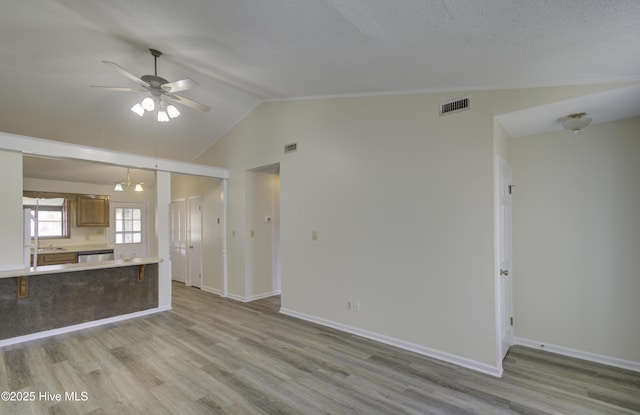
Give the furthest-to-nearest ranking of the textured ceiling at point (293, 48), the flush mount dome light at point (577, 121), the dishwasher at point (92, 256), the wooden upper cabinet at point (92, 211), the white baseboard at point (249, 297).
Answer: the wooden upper cabinet at point (92, 211) < the dishwasher at point (92, 256) < the white baseboard at point (249, 297) < the flush mount dome light at point (577, 121) < the textured ceiling at point (293, 48)

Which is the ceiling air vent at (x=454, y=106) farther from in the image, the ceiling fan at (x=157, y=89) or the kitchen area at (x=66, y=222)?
the kitchen area at (x=66, y=222)

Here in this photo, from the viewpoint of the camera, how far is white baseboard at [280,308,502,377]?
2.70 meters

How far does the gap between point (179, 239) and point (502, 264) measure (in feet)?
21.4

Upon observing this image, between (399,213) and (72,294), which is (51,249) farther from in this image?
(399,213)

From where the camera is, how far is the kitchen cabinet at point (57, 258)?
558 centimetres

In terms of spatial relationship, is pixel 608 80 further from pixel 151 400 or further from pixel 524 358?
pixel 151 400

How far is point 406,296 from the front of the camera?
3.21 m

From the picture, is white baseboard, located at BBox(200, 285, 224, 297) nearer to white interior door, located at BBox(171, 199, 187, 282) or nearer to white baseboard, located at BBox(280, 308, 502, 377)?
white interior door, located at BBox(171, 199, 187, 282)

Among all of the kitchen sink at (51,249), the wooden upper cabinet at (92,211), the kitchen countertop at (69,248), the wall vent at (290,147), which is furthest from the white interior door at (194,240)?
the wall vent at (290,147)

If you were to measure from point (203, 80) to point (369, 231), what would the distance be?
3.21m

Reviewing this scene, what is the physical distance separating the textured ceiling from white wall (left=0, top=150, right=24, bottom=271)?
1.02 m

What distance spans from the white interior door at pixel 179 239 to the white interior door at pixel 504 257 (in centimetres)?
620

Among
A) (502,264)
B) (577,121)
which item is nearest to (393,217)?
(502,264)

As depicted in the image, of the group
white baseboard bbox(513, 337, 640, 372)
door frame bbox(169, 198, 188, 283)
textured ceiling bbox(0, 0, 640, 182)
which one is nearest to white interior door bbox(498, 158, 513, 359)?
white baseboard bbox(513, 337, 640, 372)
